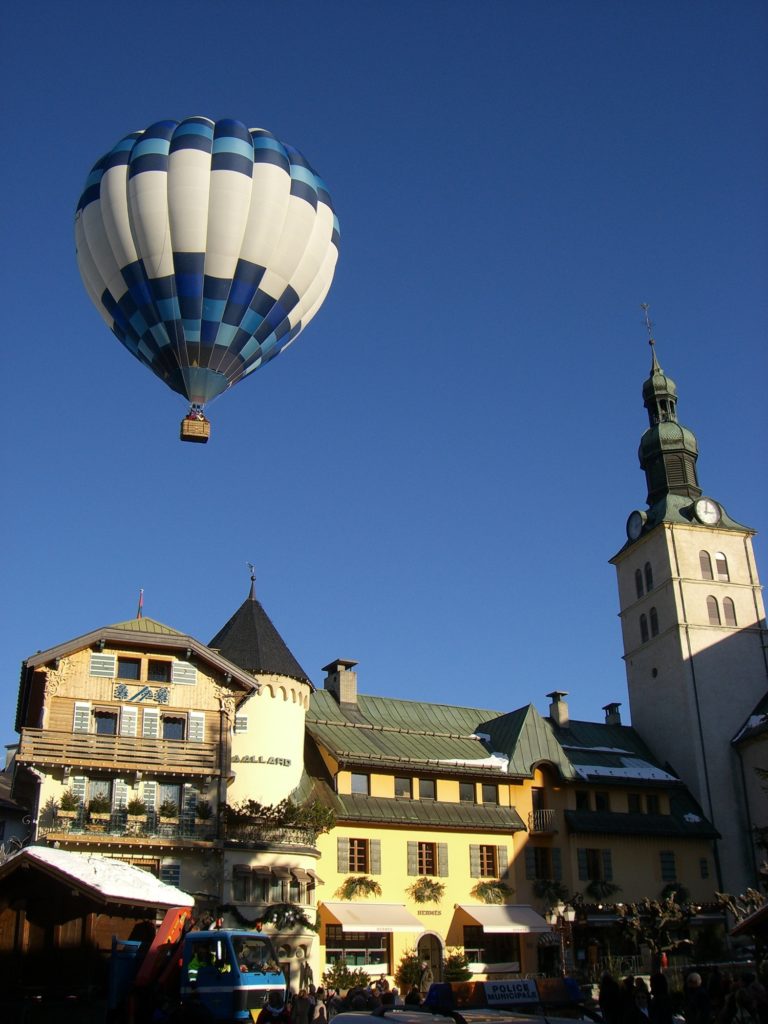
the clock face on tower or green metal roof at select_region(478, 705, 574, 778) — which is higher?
the clock face on tower

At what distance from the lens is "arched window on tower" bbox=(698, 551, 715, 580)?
210 ft

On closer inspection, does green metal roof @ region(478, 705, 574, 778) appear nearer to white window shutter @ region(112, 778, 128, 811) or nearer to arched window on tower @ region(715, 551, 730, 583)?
arched window on tower @ region(715, 551, 730, 583)

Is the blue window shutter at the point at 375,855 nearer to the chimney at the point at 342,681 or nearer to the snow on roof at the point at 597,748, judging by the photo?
the chimney at the point at 342,681

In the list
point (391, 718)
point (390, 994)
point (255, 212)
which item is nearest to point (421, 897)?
point (391, 718)

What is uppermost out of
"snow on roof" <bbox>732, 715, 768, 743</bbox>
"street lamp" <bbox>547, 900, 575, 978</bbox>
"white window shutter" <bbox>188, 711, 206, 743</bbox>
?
"snow on roof" <bbox>732, 715, 768, 743</bbox>

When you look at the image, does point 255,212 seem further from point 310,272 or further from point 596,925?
point 596,925

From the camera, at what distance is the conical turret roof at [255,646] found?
44.2m

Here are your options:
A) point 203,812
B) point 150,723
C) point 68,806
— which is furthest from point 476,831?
point 68,806

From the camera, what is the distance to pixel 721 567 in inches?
2544

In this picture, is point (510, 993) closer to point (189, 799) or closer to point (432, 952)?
point (189, 799)

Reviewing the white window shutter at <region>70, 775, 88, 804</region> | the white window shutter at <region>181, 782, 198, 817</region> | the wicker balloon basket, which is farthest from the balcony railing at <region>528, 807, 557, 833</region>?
the wicker balloon basket

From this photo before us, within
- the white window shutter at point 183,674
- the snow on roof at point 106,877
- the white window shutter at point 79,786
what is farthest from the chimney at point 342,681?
the snow on roof at point 106,877

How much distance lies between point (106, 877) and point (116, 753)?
1700 cm

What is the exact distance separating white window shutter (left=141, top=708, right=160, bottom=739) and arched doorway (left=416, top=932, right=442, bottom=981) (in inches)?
575
